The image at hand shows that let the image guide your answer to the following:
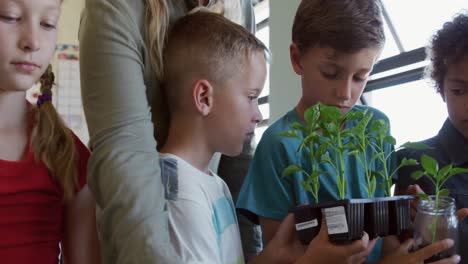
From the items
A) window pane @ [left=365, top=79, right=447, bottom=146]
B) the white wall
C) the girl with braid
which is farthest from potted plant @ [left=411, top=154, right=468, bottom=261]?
the white wall

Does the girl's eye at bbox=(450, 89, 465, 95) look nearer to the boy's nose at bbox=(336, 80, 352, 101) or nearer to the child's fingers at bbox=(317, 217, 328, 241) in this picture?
the boy's nose at bbox=(336, 80, 352, 101)

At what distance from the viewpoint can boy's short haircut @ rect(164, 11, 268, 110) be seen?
3.76 feet

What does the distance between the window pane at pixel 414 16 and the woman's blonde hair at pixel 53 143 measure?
2217 mm

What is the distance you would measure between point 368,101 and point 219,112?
8.48 ft

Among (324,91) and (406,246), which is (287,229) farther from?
(324,91)

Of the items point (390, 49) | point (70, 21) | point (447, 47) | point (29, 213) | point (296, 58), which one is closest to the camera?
point (29, 213)

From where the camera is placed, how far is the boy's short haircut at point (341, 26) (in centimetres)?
113

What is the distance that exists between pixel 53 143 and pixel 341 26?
0.71 m

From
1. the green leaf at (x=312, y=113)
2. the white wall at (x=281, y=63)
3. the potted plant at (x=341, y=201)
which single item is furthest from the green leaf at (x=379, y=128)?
the white wall at (x=281, y=63)

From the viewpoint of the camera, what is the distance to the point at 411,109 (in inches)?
124

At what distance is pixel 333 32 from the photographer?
1146mm

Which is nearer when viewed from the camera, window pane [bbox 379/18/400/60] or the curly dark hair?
the curly dark hair

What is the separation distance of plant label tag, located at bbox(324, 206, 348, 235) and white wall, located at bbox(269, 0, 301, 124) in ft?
8.66

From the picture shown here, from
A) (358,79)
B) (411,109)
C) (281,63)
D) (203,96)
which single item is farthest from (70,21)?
(358,79)
